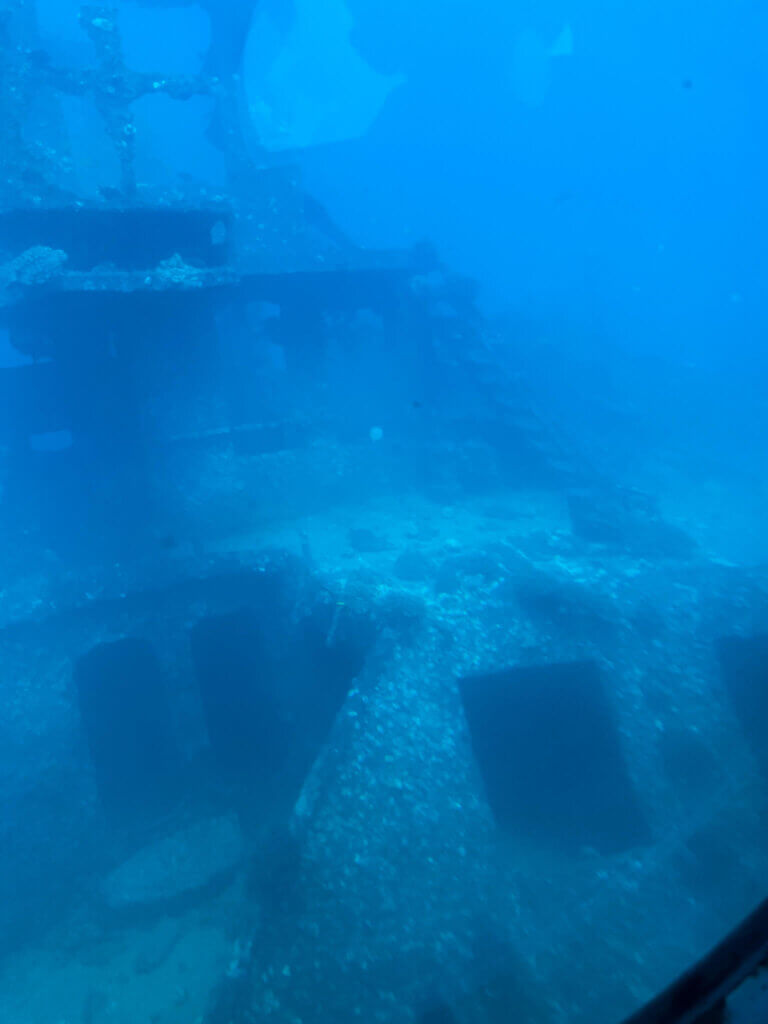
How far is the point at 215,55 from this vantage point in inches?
421

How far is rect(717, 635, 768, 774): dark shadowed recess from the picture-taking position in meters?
4.88

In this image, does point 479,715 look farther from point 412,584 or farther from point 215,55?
point 215,55

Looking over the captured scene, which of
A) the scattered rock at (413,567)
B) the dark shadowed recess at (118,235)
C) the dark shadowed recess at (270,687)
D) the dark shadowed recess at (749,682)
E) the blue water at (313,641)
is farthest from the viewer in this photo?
the dark shadowed recess at (118,235)

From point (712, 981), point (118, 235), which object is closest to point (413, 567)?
point (118, 235)

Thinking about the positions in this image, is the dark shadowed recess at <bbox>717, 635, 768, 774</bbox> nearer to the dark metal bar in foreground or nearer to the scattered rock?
the scattered rock

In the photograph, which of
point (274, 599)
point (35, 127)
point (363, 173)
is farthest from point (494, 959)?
point (363, 173)

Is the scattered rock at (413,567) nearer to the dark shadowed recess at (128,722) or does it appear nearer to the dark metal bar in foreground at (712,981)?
the dark shadowed recess at (128,722)

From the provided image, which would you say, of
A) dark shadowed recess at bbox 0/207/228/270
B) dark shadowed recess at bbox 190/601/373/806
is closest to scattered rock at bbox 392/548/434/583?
dark shadowed recess at bbox 190/601/373/806

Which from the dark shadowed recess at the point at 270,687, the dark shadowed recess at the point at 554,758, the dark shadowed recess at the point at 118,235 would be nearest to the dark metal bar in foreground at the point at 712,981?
the dark shadowed recess at the point at 554,758

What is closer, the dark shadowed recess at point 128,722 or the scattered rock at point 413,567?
the dark shadowed recess at point 128,722

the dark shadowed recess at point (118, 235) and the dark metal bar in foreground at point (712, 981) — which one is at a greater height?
the dark shadowed recess at point (118, 235)

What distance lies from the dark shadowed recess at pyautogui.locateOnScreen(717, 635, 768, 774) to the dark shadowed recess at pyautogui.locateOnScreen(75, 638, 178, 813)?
4.92 m

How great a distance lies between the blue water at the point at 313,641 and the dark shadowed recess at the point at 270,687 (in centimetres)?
3

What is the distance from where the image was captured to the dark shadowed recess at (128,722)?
580 cm
